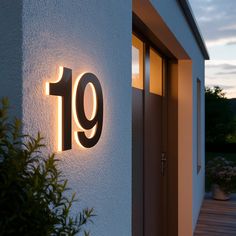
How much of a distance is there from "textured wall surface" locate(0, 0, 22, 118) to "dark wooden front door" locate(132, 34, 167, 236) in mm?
2613

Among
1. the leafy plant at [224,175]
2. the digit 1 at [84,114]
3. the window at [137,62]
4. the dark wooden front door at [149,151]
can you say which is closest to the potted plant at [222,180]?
the leafy plant at [224,175]

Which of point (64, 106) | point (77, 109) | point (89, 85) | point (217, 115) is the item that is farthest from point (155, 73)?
point (217, 115)

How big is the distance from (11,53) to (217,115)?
17648 millimetres

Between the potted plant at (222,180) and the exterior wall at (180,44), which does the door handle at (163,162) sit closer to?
the exterior wall at (180,44)

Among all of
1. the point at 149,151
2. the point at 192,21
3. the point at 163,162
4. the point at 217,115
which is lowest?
the point at 163,162

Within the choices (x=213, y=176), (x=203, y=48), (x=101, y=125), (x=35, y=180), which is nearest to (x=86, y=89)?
(x=101, y=125)

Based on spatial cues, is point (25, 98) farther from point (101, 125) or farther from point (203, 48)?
point (203, 48)

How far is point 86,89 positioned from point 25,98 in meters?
0.48

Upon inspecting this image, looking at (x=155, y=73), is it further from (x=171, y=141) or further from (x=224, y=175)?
(x=224, y=175)

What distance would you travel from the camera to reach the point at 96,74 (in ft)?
5.84

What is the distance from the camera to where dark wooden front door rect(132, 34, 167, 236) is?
12.9ft

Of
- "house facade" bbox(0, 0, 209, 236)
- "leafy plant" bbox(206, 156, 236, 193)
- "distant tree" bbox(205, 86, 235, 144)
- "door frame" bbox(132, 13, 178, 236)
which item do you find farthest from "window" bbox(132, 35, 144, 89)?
"distant tree" bbox(205, 86, 235, 144)

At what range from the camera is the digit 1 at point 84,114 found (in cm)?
156

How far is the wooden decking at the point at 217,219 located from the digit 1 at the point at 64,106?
5121 millimetres
